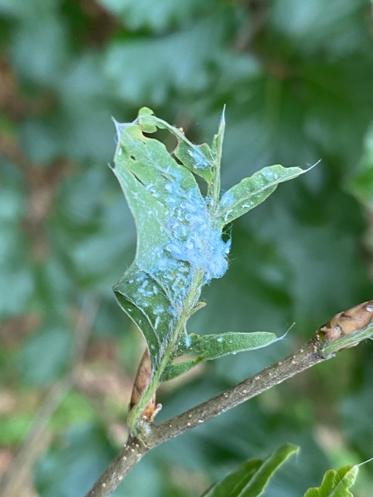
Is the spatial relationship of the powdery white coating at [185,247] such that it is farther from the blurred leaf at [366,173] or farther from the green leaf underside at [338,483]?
the blurred leaf at [366,173]

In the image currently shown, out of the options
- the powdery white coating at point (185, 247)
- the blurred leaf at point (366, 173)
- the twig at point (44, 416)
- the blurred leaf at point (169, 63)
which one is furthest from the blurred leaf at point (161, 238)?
the twig at point (44, 416)

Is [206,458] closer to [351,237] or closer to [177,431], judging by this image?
[351,237]

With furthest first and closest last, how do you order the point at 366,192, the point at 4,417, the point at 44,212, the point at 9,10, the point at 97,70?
1. the point at 4,417
2. the point at 44,212
3. the point at 97,70
4. the point at 9,10
5. the point at 366,192

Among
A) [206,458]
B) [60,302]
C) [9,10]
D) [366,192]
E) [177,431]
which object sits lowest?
[177,431]

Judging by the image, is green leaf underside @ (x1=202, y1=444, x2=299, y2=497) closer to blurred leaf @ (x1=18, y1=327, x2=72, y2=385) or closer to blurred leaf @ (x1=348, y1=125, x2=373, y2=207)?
blurred leaf @ (x1=348, y1=125, x2=373, y2=207)

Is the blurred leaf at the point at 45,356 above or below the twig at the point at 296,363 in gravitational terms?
above

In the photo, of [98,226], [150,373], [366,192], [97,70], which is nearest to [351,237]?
[366,192]
